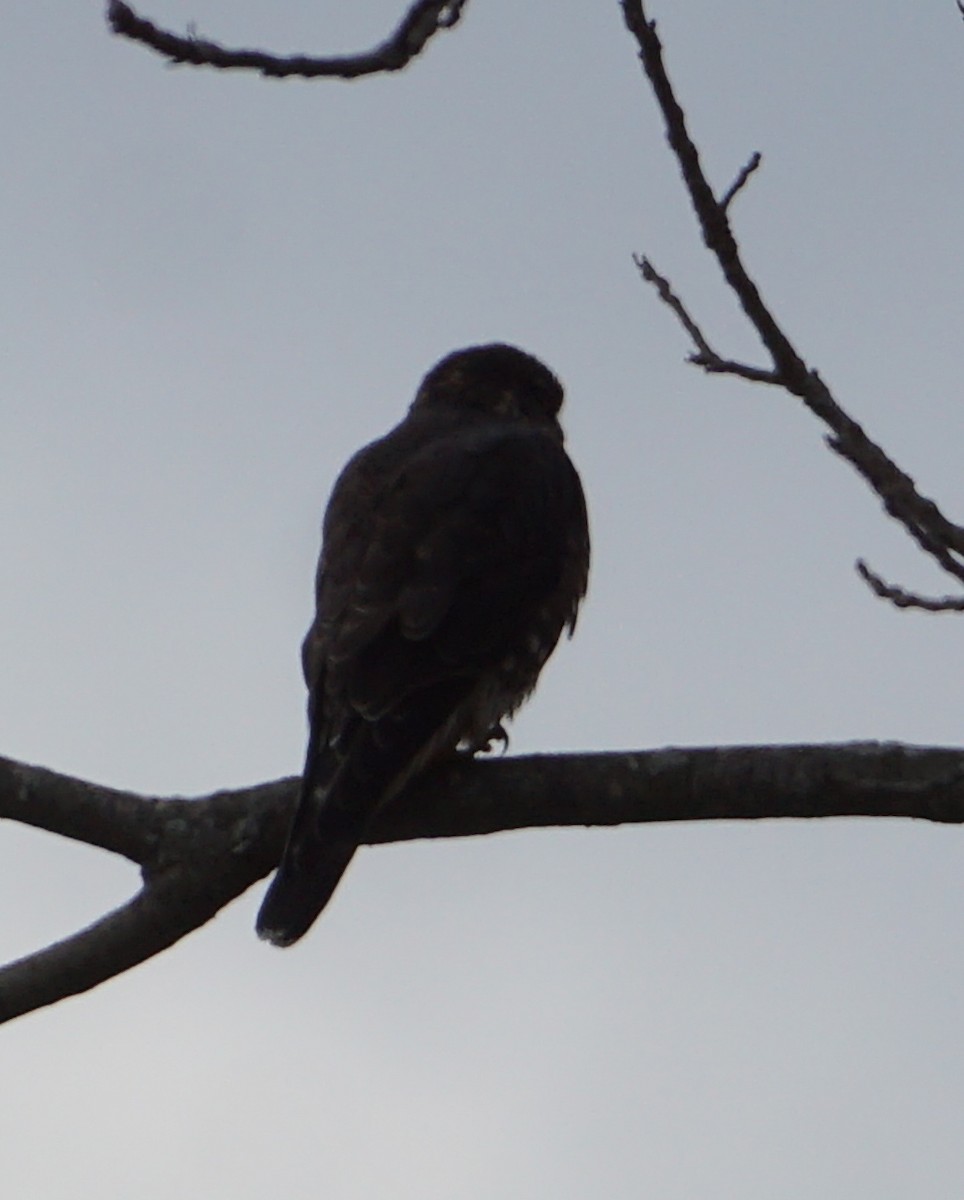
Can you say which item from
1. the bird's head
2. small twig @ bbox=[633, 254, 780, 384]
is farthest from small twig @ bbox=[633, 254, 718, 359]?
the bird's head

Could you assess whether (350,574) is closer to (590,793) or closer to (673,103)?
(590,793)

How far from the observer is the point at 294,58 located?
247 cm

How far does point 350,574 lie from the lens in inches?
174

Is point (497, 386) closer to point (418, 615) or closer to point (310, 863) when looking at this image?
point (418, 615)

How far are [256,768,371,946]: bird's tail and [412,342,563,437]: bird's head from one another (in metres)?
1.92

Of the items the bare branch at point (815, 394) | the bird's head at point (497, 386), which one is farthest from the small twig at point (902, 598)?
the bird's head at point (497, 386)

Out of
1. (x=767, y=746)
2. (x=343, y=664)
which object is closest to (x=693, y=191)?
(x=767, y=746)

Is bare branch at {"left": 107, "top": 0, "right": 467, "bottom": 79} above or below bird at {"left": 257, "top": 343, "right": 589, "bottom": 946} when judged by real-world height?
above

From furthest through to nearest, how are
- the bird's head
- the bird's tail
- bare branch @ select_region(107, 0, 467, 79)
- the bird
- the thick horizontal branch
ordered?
the bird's head, the bird, the bird's tail, the thick horizontal branch, bare branch @ select_region(107, 0, 467, 79)

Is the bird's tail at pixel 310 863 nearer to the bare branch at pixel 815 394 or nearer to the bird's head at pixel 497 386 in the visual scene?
the bare branch at pixel 815 394

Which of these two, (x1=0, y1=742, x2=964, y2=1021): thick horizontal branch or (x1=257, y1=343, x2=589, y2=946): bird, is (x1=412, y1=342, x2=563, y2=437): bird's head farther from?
(x1=0, y1=742, x2=964, y2=1021): thick horizontal branch

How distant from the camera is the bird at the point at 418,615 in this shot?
3754 mm

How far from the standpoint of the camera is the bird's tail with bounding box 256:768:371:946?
365cm

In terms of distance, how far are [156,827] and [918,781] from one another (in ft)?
4.18
